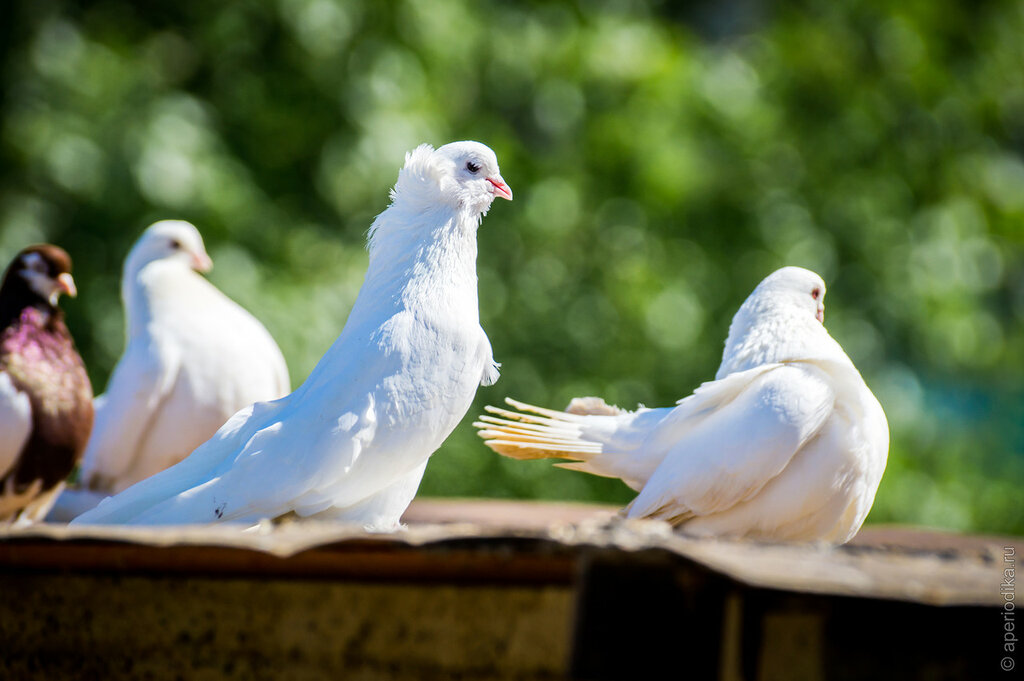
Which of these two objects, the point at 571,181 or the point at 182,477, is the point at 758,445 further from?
the point at 571,181

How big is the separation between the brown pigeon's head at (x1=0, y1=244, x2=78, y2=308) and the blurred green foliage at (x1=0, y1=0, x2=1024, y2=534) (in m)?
3.93

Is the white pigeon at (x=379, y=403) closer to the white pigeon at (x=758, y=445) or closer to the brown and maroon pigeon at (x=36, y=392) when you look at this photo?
the white pigeon at (x=758, y=445)

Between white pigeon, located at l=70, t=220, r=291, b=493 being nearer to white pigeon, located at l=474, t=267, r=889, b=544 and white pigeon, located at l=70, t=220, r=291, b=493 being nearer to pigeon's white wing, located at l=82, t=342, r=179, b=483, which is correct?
pigeon's white wing, located at l=82, t=342, r=179, b=483

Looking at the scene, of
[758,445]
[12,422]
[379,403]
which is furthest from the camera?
[12,422]

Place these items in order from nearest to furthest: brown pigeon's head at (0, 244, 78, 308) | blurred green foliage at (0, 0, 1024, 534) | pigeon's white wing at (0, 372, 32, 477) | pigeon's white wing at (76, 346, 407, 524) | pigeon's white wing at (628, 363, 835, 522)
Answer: pigeon's white wing at (76, 346, 407, 524)
pigeon's white wing at (628, 363, 835, 522)
pigeon's white wing at (0, 372, 32, 477)
brown pigeon's head at (0, 244, 78, 308)
blurred green foliage at (0, 0, 1024, 534)

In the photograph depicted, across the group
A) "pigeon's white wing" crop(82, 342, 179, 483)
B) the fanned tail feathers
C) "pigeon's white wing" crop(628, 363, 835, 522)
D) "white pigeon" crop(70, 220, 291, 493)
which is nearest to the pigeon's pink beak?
the fanned tail feathers

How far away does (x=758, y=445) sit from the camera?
3.46 m

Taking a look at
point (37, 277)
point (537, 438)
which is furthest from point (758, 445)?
point (37, 277)

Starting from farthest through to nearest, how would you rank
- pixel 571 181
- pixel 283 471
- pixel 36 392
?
pixel 571 181, pixel 36 392, pixel 283 471

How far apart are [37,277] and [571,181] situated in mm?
6509

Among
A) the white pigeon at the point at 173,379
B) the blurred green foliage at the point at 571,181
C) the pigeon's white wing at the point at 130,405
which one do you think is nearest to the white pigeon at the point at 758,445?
the white pigeon at the point at 173,379

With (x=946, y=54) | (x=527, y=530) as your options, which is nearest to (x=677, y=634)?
(x=527, y=530)

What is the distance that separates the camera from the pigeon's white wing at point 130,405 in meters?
4.93

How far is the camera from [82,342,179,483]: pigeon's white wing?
493 centimetres
